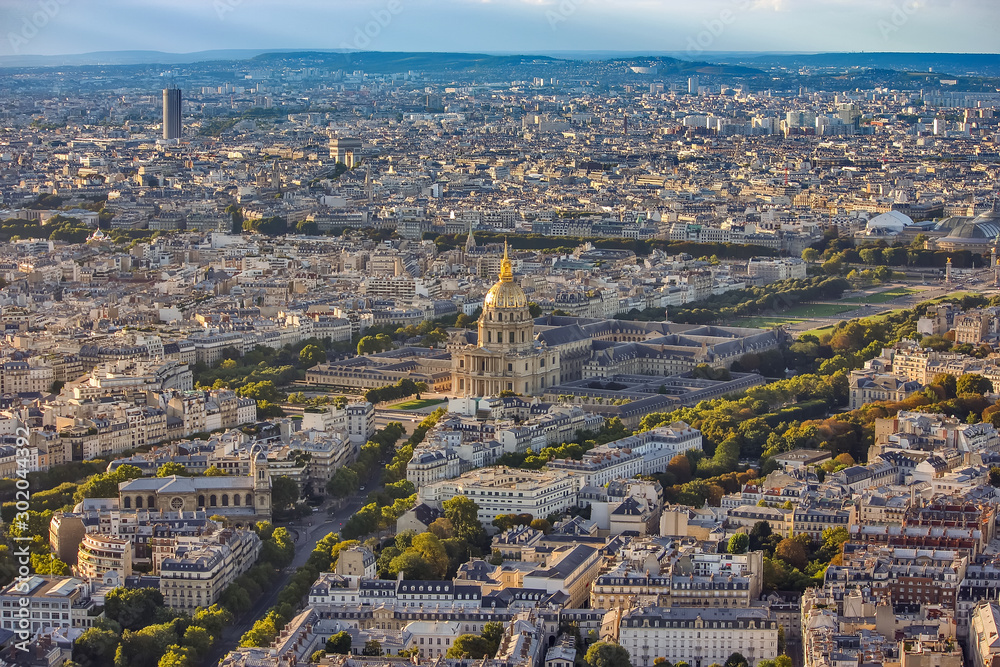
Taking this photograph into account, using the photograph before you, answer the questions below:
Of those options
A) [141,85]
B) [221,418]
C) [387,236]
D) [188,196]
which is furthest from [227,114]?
[221,418]

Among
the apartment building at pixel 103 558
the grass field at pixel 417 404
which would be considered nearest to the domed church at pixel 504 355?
the grass field at pixel 417 404

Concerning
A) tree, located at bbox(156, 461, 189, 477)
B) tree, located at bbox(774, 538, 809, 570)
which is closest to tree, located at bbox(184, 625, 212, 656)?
tree, located at bbox(156, 461, 189, 477)

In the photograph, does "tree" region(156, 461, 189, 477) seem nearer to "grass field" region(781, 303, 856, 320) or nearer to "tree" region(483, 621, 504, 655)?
"tree" region(483, 621, 504, 655)

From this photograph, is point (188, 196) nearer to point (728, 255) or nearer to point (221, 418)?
point (728, 255)

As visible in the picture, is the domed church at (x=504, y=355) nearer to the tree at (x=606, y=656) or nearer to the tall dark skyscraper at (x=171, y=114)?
the tree at (x=606, y=656)

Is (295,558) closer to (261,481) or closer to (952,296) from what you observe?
(261,481)

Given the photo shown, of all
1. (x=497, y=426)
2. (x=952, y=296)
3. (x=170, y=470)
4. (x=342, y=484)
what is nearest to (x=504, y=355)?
(x=497, y=426)

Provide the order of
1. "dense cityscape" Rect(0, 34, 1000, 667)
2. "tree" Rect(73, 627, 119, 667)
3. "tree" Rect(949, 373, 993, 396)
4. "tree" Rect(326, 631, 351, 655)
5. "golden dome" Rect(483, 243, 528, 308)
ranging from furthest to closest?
1. "golden dome" Rect(483, 243, 528, 308)
2. "tree" Rect(949, 373, 993, 396)
3. "dense cityscape" Rect(0, 34, 1000, 667)
4. "tree" Rect(73, 627, 119, 667)
5. "tree" Rect(326, 631, 351, 655)
